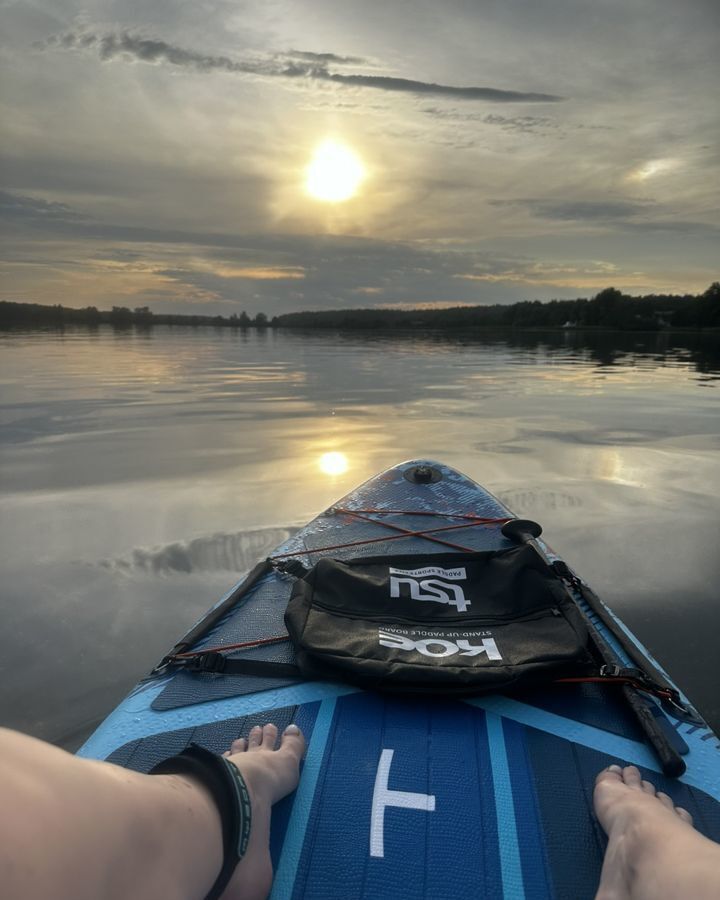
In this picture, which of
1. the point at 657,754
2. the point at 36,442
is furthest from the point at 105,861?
the point at 36,442

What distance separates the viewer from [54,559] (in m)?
4.37

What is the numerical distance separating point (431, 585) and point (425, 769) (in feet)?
3.36

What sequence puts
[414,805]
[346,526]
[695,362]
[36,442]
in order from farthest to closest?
[695,362], [36,442], [346,526], [414,805]

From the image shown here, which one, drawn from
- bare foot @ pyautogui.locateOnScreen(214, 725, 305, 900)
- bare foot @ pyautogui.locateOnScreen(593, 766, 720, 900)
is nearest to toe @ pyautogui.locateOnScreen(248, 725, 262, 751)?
bare foot @ pyautogui.locateOnScreen(214, 725, 305, 900)

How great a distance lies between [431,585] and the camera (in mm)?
2797

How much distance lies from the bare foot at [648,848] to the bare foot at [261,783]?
2.99 ft

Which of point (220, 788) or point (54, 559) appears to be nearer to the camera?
point (220, 788)

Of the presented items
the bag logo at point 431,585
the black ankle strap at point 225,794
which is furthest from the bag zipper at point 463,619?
the black ankle strap at point 225,794

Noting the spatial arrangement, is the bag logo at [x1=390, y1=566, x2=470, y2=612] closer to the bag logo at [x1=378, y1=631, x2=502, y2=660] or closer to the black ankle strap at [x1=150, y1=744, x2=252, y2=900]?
the bag logo at [x1=378, y1=631, x2=502, y2=660]

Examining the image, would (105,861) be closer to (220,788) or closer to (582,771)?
(220,788)

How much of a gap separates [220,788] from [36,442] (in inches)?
308

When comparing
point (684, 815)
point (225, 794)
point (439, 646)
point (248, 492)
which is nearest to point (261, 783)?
point (225, 794)

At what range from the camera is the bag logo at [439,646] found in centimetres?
227

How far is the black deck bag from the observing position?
2.15 meters
